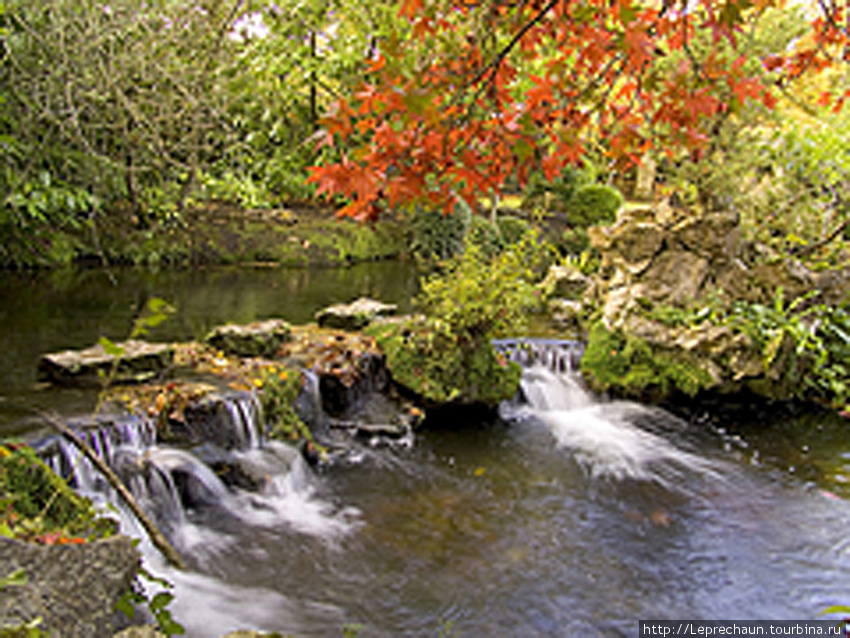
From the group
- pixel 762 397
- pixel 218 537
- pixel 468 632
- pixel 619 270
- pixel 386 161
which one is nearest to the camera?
pixel 386 161

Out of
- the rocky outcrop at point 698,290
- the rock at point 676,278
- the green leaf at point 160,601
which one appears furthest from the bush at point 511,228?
the green leaf at point 160,601

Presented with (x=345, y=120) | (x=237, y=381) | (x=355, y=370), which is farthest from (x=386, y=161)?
(x=355, y=370)

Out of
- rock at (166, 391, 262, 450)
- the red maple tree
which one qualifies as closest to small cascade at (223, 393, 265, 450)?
rock at (166, 391, 262, 450)

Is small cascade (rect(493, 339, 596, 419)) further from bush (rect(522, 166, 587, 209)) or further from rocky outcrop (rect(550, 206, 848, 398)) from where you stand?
bush (rect(522, 166, 587, 209))

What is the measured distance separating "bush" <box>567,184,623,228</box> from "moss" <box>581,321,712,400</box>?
35.8 feet

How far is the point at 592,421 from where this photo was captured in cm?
724

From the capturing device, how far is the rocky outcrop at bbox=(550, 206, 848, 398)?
7414 mm

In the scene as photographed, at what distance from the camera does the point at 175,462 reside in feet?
16.1

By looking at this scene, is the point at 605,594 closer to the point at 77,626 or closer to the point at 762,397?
the point at 77,626

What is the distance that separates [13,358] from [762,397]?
8281 mm

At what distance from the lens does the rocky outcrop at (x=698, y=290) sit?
24.3 ft

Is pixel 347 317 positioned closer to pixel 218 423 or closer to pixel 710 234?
pixel 218 423

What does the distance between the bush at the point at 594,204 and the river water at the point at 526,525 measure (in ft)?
37.2

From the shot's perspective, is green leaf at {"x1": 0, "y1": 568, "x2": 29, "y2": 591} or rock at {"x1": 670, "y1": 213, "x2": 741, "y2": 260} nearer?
green leaf at {"x1": 0, "y1": 568, "x2": 29, "y2": 591}
